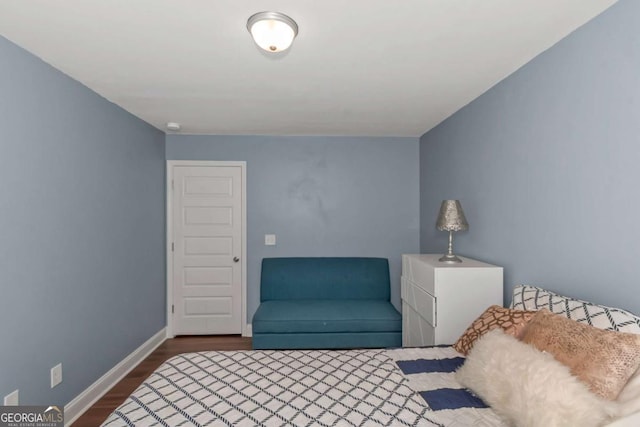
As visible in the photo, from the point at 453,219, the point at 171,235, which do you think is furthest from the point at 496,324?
the point at 171,235

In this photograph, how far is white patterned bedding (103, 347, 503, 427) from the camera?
134 cm

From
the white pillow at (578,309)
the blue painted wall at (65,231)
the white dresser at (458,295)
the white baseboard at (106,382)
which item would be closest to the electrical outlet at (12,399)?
the blue painted wall at (65,231)

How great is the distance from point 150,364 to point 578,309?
11.6 feet

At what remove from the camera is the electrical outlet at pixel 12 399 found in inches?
71.0

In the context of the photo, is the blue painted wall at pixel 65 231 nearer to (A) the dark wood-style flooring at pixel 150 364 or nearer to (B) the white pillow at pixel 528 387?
(A) the dark wood-style flooring at pixel 150 364

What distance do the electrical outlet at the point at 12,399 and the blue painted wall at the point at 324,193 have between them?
92.0 inches

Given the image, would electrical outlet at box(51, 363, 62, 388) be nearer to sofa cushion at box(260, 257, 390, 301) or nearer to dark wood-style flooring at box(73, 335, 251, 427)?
dark wood-style flooring at box(73, 335, 251, 427)

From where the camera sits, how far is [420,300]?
9.00 feet

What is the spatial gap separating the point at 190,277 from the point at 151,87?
2.31 metres

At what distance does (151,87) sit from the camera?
99.4 inches

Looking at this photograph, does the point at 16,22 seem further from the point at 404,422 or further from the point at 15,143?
the point at 404,422

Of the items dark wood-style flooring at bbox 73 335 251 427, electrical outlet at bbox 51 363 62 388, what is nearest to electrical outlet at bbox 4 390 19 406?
electrical outlet at bbox 51 363 62 388

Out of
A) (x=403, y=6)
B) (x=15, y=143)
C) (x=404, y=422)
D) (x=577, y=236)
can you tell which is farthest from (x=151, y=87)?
(x=577, y=236)

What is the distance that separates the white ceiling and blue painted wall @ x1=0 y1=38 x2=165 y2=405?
27cm
